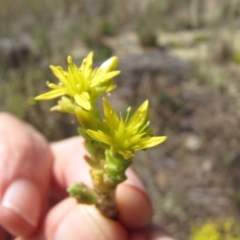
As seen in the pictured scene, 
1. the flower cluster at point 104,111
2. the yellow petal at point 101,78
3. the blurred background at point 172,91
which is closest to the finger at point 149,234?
the flower cluster at point 104,111

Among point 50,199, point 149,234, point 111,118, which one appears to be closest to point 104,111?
point 111,118

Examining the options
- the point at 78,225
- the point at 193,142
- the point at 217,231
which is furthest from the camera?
the point at 193,142

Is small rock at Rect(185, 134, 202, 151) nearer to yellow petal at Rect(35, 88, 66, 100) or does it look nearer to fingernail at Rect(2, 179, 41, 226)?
fingernail at Rect(2, 179, 41, 226)

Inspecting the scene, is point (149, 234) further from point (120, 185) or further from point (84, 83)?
point (84, 83)

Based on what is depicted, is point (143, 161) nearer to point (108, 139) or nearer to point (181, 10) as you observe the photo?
point (108, 139)

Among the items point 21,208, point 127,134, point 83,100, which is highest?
point 83,100

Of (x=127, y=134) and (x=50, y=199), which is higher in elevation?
(x=127, y=134)

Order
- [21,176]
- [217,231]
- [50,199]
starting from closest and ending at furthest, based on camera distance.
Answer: [21,176]
[50,199]
[217,231]

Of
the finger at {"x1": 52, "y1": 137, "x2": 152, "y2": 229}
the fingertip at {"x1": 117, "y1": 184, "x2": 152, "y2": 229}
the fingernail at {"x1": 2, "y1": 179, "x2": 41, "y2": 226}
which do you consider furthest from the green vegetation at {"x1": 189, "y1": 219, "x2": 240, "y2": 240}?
the fingernail at {"x1": 2, "y1": 179, "x2": 41, "y2": 226}
